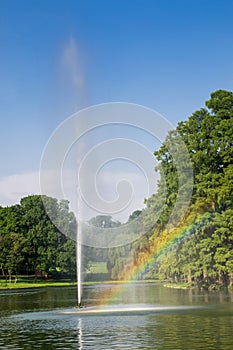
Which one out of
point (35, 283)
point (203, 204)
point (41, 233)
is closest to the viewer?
point (203, 204)

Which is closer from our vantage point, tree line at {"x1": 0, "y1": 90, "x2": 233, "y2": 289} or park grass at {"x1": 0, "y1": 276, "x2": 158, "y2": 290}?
tree line at {"x1": 0, "y1": 90, "x2": 233, "y2": 289}

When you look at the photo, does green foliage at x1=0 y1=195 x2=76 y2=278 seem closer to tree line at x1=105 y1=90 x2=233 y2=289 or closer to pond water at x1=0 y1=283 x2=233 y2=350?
tree line at x1=105 y1=90 x2=233 y2=289

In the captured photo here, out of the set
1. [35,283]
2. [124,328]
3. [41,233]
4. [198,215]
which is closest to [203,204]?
[198,215]

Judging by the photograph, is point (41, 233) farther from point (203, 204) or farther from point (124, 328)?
point (124, 328)

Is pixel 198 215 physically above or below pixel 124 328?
above

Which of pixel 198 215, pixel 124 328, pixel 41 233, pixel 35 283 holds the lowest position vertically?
pixel 124 328

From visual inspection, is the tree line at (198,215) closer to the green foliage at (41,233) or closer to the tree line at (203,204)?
the tree line at (203,204)

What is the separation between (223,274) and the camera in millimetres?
53625

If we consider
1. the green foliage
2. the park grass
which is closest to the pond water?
the park grass

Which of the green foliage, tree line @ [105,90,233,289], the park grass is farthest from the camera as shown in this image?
the green foliage

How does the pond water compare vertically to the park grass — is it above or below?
below

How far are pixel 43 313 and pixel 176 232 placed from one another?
28060 millimetres

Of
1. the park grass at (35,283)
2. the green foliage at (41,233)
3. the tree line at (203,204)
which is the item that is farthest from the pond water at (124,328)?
the green foliage at (41,233)

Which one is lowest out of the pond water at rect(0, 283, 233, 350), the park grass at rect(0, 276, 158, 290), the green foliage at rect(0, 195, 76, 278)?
the pond water at rect(0, 283, 233, 350)
